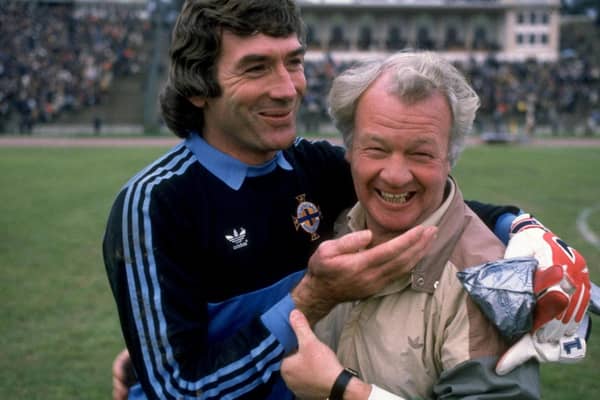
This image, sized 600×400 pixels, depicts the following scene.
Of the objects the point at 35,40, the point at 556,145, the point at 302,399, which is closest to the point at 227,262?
the point at 302,399

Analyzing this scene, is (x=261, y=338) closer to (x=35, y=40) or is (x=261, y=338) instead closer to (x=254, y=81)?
(x=254, y=81)

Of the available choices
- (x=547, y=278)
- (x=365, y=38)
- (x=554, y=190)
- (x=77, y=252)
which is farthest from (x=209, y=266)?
(x=365, y=38)

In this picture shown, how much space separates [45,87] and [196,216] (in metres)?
43.0

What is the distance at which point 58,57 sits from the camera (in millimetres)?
46906

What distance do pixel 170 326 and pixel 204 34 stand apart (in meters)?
1.16

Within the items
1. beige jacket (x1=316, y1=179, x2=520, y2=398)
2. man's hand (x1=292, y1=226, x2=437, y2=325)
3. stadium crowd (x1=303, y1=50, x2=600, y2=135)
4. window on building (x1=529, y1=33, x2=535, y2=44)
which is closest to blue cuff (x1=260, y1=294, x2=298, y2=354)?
man's hand (x1=292, y1=226, x2=437, y2=325)

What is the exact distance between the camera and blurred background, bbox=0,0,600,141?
40000 mm

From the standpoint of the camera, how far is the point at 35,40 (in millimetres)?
49469

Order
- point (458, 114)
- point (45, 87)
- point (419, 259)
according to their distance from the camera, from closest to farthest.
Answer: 1. point (419, 259)
2. point (458, 114)
3. point (45, 87)

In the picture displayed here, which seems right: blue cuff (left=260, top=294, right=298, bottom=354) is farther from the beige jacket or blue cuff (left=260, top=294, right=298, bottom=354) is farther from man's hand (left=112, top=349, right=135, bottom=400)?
man's hand (left=112, top=349, right=135, bottom=400)

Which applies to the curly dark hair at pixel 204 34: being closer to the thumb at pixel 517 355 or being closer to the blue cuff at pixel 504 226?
the blue cuff at pixel 504 226

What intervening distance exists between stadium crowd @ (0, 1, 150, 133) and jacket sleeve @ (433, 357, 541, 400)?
3742cm

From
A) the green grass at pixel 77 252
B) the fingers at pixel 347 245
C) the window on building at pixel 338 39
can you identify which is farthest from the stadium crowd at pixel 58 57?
the fingers at pixel 347 245

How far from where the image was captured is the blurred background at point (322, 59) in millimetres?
40000
